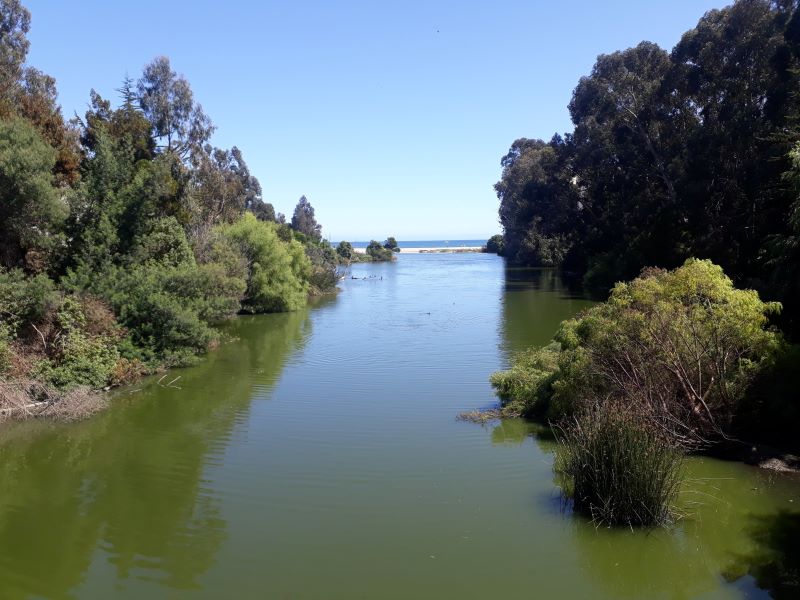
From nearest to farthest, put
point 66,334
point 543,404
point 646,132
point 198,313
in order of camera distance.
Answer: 1. point 543,404
2. point 66,334
3. point 198,313
4. point 646,132

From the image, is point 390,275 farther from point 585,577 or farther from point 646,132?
point 585,577

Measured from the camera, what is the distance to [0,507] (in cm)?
1055

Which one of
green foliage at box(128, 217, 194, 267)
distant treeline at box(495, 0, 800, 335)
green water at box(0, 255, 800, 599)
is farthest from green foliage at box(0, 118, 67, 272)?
distant treeline at box(495, 0, 800, 335)

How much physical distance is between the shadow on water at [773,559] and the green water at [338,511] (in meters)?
0.03

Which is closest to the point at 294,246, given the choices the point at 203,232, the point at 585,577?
the point at 203,232

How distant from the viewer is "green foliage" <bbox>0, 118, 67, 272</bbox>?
18.0m

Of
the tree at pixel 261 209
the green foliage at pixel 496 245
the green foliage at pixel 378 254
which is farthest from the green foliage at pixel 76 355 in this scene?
the green foliage at pixel 496 245

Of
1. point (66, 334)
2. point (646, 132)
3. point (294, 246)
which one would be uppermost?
point (646, 132)

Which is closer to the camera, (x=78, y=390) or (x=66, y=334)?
(x=78, y=390)

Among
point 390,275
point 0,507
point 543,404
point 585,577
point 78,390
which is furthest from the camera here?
point 390,275

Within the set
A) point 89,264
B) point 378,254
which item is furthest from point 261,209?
point 89,264

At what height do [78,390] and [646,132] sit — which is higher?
[646,132]

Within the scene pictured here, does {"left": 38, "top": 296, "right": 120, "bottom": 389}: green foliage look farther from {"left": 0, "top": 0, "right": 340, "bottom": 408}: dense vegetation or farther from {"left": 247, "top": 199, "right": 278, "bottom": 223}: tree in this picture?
{"left": 247, "top": 199, "right": 278, "bottom": 223}: tree

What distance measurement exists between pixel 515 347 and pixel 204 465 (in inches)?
549
